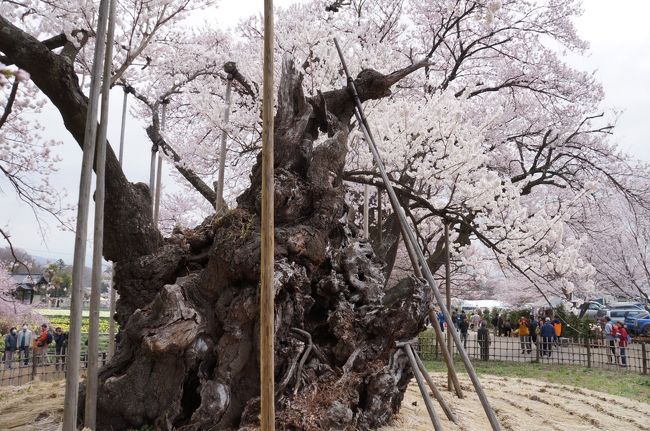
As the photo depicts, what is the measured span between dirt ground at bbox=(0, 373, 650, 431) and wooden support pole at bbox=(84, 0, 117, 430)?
0.72m

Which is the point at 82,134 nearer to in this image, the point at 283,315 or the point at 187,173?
the point at 283,315

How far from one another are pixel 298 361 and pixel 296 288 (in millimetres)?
544

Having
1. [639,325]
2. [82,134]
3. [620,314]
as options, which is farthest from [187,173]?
[620,314]

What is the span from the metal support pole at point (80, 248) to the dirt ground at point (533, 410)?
2.41 meters

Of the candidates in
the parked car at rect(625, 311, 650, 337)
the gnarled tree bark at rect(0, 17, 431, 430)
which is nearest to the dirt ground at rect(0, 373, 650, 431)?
the gnarled tree bark at rect(0, 17, 431, 430)

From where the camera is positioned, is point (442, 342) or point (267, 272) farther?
point (442, 342)

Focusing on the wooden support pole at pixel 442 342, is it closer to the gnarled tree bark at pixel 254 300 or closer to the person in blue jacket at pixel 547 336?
the gnarled tree bark at pixel 254 300

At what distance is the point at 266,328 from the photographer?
220 centimetres

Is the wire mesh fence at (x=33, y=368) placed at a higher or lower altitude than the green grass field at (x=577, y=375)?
higher

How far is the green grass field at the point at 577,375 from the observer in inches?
343

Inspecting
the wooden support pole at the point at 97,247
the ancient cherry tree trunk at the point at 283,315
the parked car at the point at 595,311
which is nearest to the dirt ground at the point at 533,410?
the ancient cherry tree trunk at the point at 283,315

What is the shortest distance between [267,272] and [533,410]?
5.15 metres

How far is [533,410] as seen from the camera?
6078 millimetres

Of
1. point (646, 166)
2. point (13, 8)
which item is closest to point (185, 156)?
point (13, 8)
